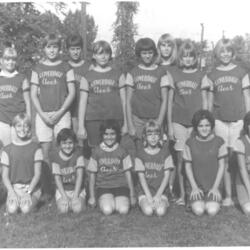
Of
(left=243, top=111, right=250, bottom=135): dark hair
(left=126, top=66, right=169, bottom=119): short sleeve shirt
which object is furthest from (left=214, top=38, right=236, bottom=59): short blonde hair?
Result: (left=243, top=111, right=250, bottom=135): dark hair

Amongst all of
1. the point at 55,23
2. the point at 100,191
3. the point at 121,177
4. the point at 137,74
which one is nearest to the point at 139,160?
the point at 121,177

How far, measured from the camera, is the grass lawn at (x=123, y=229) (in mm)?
3568

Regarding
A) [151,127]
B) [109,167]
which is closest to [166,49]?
[151,127]

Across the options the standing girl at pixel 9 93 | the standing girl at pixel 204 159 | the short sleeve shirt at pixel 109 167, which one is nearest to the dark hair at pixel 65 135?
the short sleeve shirt at pixel 109 167

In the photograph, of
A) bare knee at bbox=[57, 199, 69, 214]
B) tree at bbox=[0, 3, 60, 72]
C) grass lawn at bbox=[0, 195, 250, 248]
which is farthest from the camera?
tree at bbox=[0, 3, 60, 72]

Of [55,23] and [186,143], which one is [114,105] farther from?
[55,23]

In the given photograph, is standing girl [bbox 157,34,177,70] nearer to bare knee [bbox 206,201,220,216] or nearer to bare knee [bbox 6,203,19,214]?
bare knee [bbox 206,201,220,216]

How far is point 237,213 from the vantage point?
13.8ft

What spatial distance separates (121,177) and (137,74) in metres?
1.18

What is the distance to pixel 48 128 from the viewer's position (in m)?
4.54

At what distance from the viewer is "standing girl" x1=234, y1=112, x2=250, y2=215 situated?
4262 millimetres

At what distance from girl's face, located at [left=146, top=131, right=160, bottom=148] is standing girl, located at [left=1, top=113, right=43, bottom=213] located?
1.19 meters

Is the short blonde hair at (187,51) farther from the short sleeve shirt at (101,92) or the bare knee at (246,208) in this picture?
the bare knee at (246,208)

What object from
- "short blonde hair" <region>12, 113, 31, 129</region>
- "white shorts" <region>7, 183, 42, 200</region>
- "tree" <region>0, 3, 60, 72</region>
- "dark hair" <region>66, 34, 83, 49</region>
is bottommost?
"white shorts" <region>7, 183, 42, 200</region>
